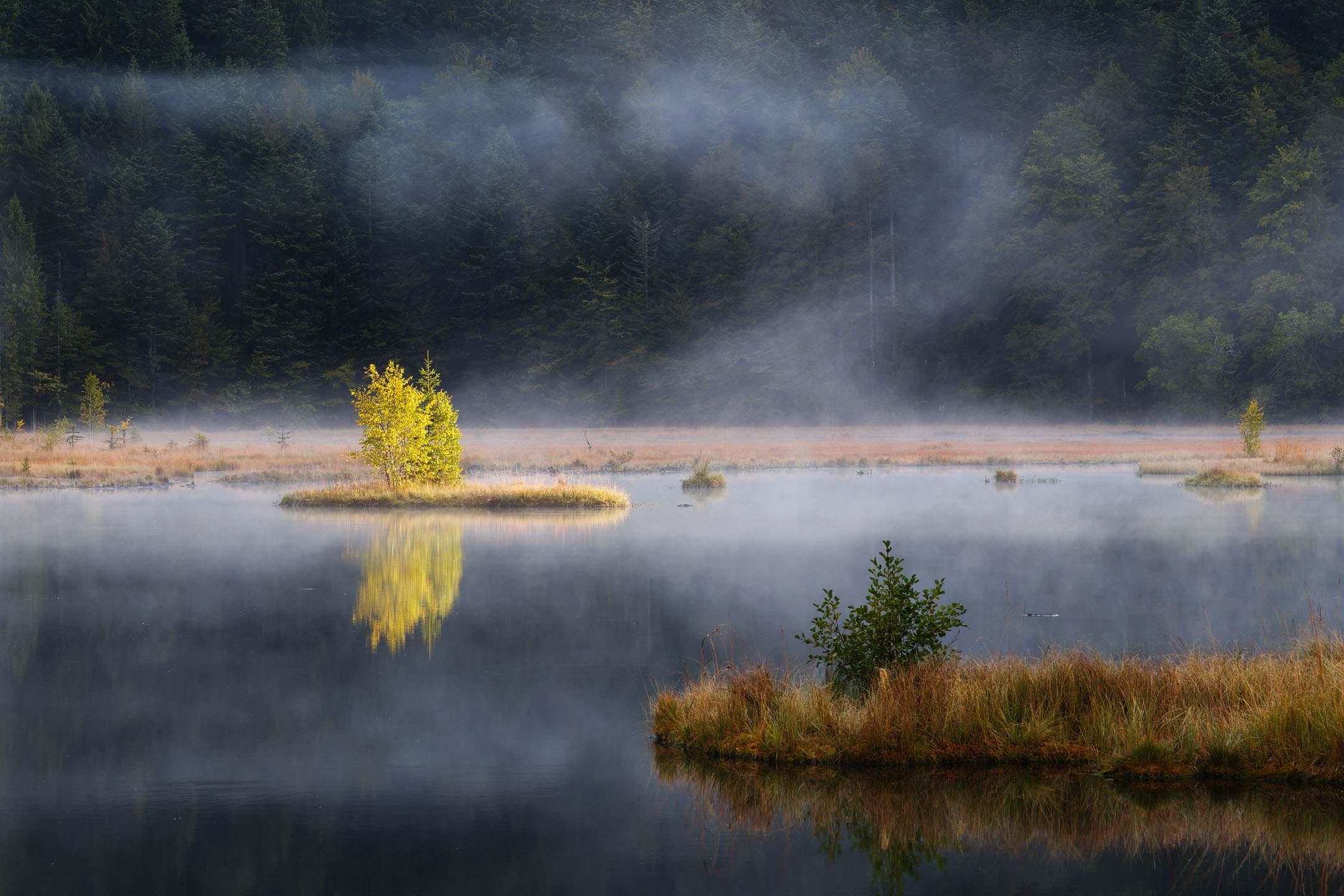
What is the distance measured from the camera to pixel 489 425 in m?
85.5

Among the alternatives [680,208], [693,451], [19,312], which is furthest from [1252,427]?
[19,312]

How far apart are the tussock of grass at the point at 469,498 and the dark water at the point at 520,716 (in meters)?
5.60

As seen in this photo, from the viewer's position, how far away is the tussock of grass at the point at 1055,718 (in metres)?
9.32

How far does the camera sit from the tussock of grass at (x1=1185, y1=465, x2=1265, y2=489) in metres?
41.9

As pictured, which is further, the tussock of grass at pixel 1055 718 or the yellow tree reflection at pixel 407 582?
the yellow tree reflection at pixel 407 582

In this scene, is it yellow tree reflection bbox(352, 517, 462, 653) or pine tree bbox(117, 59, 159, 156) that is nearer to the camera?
yellow tree reflection bbox(352, 517, 462, 653)

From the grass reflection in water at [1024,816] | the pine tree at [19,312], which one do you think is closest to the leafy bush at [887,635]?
the grass reflection in water at [1024,816]

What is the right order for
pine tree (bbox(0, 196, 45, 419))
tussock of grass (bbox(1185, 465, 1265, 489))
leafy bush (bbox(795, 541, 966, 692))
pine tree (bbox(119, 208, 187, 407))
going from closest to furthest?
leafy bush (bbox(795, 541, 966, 692)), tussock of grass (bbox(1185, 465, 1265, 489)), pine tree (bbox(0, 196, 45, 419)), pine tree (bbox(119, 208, 187, 407))

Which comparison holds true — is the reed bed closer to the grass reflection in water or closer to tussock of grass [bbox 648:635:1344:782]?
tussock of grass [bbox 648:635:1344:782]

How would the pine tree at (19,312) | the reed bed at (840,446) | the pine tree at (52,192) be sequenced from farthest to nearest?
the pine tree at (52,192) → the pine tree at (19,312) → the reed bed at (840,446)

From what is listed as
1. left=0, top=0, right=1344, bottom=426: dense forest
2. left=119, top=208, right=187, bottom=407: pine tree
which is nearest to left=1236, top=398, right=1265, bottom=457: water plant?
left=0, top=0, right=1344, bottom=426: dense forest

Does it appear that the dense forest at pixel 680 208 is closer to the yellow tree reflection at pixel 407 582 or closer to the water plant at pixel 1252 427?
the water plant at pixel 1252 427

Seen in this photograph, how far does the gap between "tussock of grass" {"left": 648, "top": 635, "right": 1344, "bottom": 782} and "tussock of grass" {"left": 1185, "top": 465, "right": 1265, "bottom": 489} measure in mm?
33859

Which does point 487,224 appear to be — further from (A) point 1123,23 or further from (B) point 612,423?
(A) point 1123,23
